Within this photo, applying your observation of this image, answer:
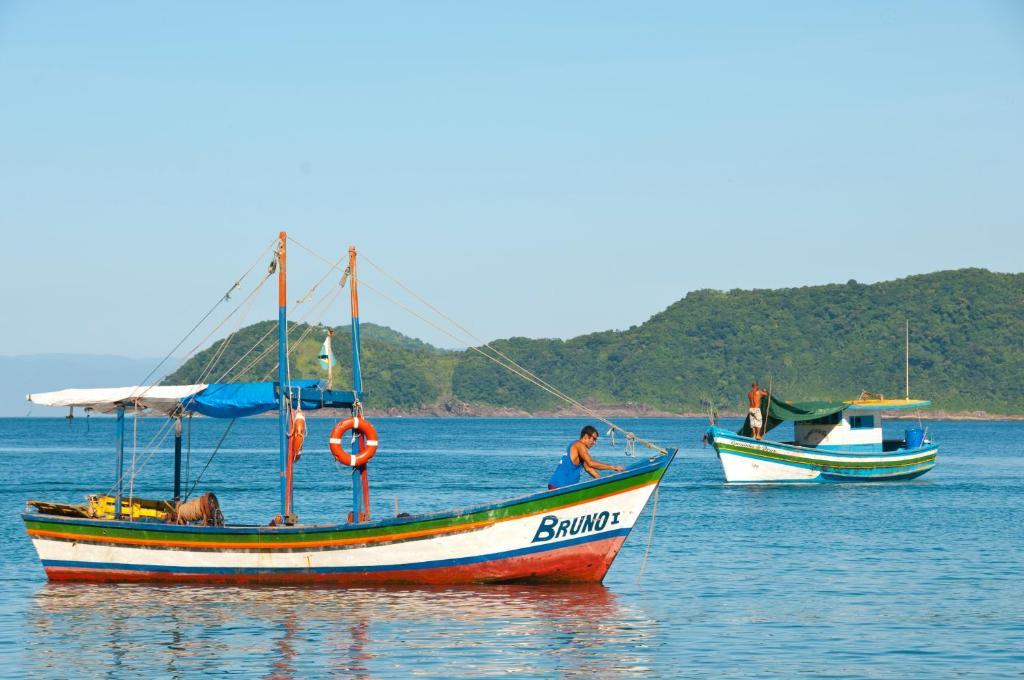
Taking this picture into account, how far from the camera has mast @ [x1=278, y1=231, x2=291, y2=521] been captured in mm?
26281

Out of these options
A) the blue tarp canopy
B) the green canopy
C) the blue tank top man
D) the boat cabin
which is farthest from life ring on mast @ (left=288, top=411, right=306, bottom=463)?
the boat cabin

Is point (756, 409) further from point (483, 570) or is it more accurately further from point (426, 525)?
point (426, 525)

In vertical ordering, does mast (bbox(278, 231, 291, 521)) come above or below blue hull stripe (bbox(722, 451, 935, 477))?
above

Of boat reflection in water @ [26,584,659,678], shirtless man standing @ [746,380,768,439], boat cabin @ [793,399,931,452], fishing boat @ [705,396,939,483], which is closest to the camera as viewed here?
boat reflection in water @ [26,584,659,678]

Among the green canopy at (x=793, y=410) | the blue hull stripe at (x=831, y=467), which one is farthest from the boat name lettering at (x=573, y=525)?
the blue hull stripe at (x=831, y=467)

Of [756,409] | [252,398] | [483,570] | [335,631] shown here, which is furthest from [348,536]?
[756,409]

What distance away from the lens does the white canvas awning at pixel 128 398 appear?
92.0 ft

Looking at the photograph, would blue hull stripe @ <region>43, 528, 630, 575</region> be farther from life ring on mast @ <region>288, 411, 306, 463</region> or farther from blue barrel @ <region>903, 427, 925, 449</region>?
blue barrel @ <region>903, 427, 925, 449</region>

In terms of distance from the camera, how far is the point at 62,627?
22828 millimetres

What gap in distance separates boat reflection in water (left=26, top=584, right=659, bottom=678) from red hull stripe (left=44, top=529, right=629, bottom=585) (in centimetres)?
23

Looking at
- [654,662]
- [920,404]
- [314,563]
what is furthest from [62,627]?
[920,404]

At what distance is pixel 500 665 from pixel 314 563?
6.93 metres

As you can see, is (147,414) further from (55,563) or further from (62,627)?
(62,627)

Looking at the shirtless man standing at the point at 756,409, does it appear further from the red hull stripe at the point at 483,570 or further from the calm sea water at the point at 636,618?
the red hull stripe at the point at 483,570
